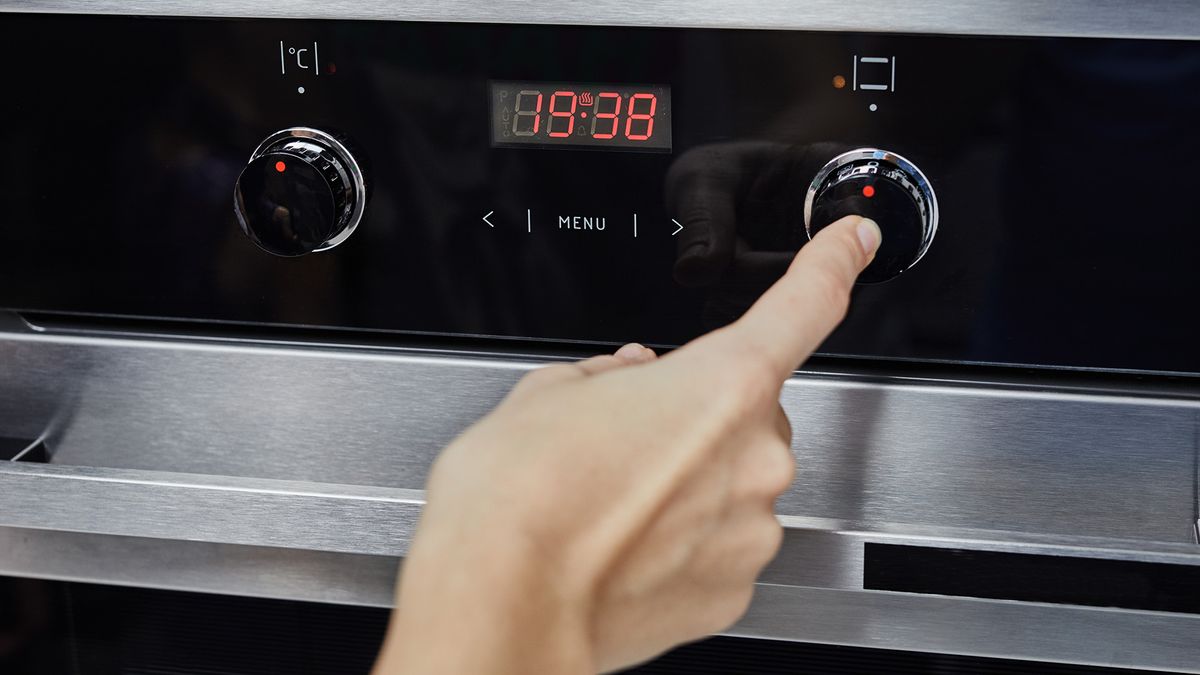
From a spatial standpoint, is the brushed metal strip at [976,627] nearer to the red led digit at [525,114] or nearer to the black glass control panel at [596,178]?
the black glass control panel at [596,178]

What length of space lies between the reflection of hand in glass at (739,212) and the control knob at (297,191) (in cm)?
14

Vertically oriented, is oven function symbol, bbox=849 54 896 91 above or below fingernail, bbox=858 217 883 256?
above

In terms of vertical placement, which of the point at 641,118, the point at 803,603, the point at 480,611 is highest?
the point at 641,118

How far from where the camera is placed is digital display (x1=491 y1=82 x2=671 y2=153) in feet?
1.42

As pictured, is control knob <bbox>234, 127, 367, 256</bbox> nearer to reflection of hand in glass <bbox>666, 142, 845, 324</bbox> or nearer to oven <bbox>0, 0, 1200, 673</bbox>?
oven <bbox>0, 0, 1200, 673</bbox>

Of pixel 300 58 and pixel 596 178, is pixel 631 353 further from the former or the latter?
pixel 300 58

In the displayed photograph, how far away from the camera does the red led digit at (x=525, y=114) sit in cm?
44

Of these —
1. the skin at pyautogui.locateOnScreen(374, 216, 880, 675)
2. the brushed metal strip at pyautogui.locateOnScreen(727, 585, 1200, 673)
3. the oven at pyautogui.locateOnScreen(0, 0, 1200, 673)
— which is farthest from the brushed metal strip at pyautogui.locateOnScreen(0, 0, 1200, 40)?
the brushed metal strip at pyautogui.locateOnScreen(727, 585, 1200, 673)

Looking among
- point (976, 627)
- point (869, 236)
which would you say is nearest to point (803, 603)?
point (976, 627)

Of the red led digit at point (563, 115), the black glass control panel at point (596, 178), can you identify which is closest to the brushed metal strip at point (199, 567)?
the black glass control panel at point (596, 178)

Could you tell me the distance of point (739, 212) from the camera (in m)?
0.44

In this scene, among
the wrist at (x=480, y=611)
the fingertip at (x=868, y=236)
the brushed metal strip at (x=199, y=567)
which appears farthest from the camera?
the brushed metal strip at (x=199, y=567)

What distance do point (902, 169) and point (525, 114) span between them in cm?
15

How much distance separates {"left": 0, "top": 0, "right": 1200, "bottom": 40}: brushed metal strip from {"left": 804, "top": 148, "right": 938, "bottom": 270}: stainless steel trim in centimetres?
5
